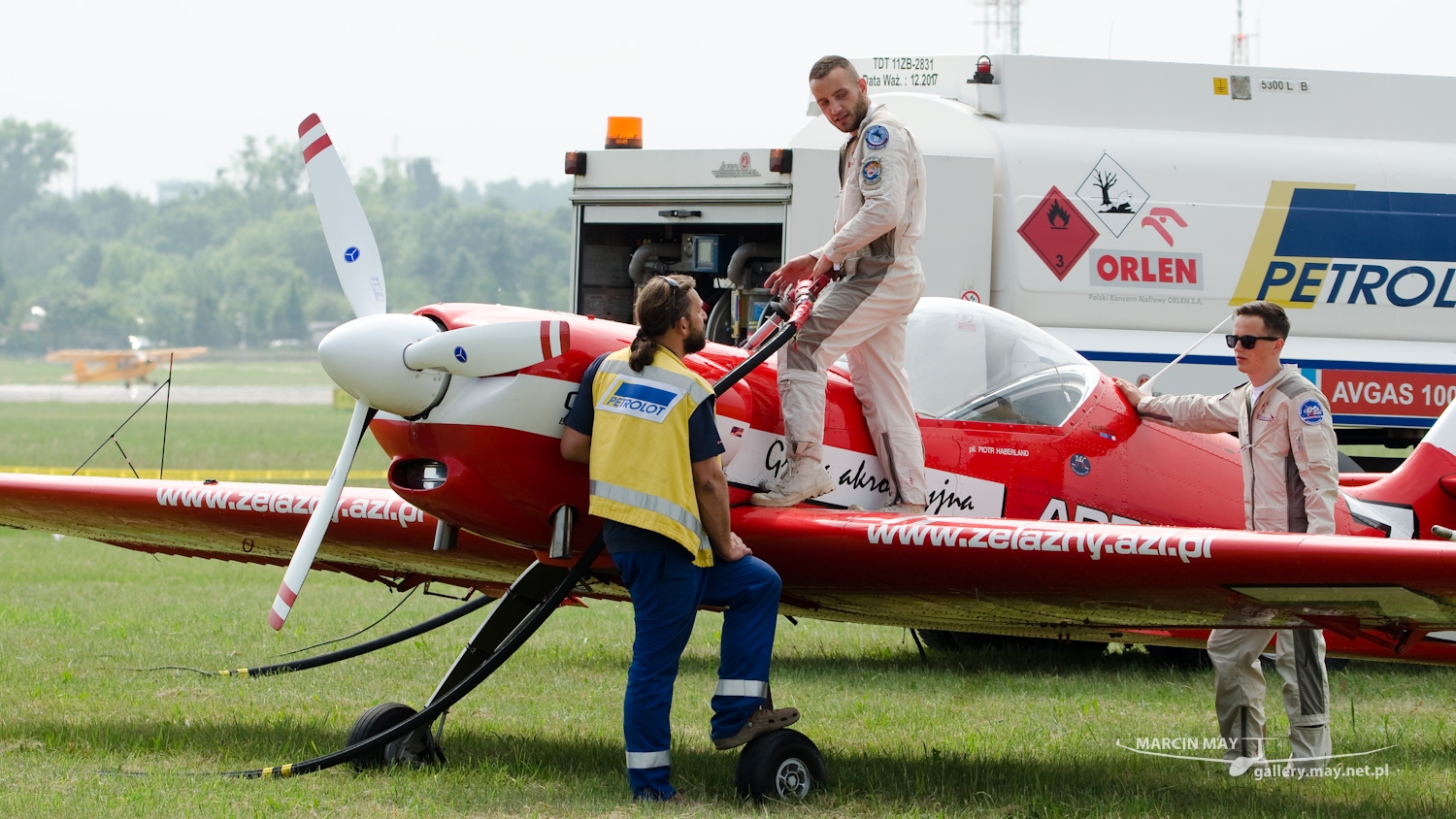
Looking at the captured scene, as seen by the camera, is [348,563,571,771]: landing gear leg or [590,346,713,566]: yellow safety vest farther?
[348,563,571,771]: landing gear leg

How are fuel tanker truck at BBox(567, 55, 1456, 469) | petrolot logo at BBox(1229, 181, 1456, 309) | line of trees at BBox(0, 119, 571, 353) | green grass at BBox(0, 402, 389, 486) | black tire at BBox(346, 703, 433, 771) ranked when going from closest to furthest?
black tire at BBox(346, 703, 433, 771) → fuel tanker truck at BBox(567, 55, 1456, 469) → petrolot logo at BBox(1229, 181, 1456, 309) → green grass at BBox(0, 402, 389, 486) → line of trees at BBox(0, 119, 571, 353)

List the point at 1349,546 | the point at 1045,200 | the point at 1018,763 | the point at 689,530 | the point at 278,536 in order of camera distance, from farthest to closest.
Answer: the point at 1045,200
the point at 278,536
the point at 1018,763
the point at 689,530
the point at 1349,546

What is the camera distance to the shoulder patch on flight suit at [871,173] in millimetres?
6066

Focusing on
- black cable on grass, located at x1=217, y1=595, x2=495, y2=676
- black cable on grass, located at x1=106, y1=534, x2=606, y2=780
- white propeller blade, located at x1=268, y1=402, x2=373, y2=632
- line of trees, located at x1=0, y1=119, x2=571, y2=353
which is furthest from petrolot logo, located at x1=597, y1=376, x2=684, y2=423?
line of trees, located at x1=0, y1=119, x2=571, y2=353

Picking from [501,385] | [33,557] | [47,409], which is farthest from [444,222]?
[501,385]

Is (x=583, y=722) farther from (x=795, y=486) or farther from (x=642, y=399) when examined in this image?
(x=642, y=399)

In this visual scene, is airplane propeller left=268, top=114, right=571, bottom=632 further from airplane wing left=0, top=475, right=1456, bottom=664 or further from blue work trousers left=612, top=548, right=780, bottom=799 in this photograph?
airplane wing left=0, top=475, right=1456, bottom=664

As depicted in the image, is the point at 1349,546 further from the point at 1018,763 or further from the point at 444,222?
the point at 444,222

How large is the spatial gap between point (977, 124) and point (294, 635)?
622 cm

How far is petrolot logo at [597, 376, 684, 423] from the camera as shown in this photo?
5.45 meters

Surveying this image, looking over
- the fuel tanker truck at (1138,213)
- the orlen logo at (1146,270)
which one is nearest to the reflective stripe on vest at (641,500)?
the fuel tanker truck at (1138,213)

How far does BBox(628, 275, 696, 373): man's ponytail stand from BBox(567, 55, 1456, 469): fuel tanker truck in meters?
5.32

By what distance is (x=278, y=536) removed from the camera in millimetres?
7465

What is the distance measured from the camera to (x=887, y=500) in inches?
251
